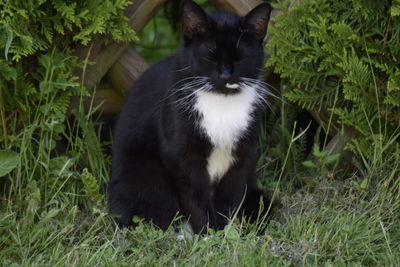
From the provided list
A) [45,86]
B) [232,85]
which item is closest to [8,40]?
[45,86]

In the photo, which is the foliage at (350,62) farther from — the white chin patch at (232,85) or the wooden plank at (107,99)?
the wooden plank at (107,99)

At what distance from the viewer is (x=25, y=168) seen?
329 centimetres

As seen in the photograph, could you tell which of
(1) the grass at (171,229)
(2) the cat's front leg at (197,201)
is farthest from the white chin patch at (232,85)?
(1) the grass at (171,229)

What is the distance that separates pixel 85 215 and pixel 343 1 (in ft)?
5.15

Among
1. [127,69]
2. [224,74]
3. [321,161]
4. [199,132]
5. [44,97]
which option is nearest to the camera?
[224,74]

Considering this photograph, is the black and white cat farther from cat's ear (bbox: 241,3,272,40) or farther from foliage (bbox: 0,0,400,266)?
foliage (bbox: 0,0,400,266)

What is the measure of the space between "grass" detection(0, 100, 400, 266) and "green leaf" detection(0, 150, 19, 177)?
0.13 m

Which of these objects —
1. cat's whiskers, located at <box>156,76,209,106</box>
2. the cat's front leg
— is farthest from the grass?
cat's whiskers, located at <box>156,76,209,106</box>

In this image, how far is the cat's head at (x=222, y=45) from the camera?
2959mm

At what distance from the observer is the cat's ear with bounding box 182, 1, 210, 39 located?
294 centimetres

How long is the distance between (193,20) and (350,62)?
0.77 meters

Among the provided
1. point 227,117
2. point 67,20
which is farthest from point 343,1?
point 67,20

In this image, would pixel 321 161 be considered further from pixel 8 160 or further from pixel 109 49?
pixel 8 160

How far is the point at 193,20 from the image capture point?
2973mm
